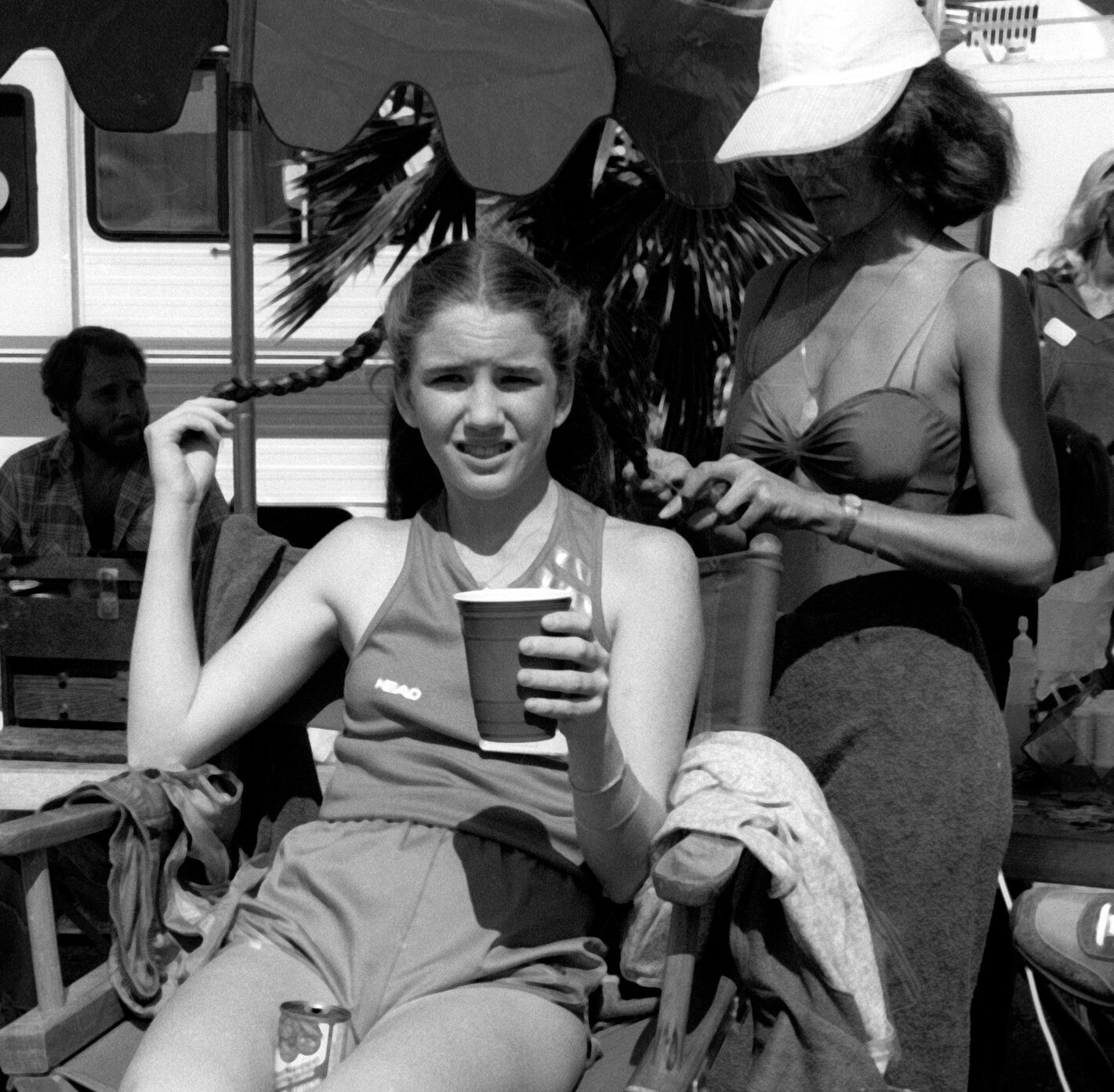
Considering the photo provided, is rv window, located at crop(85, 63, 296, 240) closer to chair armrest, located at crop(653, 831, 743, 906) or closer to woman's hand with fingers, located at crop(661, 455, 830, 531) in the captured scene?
woman's hand with fingers, located at crop(661, 455, 830, 531)

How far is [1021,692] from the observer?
16.4ft

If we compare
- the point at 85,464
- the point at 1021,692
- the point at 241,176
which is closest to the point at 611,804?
the point at 241,176

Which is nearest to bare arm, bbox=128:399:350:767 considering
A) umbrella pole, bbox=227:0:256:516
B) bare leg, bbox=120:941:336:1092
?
bare leg, bbox=120:941:336:1092

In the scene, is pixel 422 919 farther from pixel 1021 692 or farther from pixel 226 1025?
pixel 1021 692

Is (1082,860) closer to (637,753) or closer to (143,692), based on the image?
(637,753)

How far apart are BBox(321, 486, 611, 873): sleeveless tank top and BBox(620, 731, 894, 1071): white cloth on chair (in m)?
0.24

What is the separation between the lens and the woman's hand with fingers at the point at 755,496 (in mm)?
2051

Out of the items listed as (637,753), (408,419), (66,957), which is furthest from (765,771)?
(66,957)

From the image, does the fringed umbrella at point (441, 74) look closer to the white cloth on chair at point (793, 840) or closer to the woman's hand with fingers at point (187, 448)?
the woman's hand with fingers at point (187, 448)

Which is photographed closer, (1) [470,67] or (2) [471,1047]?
(2) [471,1047]

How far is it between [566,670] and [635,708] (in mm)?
446

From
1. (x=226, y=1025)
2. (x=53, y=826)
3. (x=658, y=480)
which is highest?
(x=658, y=480)

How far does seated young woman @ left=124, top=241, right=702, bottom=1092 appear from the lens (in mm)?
1900

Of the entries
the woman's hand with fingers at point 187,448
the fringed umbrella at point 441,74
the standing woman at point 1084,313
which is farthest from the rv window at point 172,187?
the woman's hand with fingers at point 187,448
